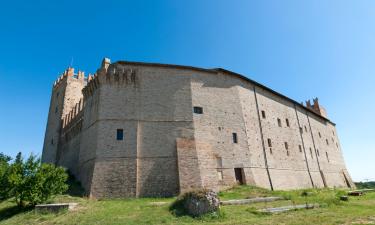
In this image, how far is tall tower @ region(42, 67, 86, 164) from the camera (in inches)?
1155

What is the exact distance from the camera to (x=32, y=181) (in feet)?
47.5

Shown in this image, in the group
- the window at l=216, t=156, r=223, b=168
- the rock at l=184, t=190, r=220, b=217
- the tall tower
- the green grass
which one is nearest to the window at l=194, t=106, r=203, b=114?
the window at l=216, t=156, r=223, b=168

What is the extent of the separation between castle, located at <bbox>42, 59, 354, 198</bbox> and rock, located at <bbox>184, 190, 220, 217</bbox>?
5.76 m

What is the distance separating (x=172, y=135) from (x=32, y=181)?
31.5 ft

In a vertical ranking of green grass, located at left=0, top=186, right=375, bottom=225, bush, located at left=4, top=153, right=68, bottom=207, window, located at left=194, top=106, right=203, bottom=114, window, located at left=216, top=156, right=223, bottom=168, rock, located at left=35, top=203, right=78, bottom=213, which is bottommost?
green grass, located at left=0, top=186, right=375, bottom=225

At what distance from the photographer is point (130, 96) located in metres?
20.2

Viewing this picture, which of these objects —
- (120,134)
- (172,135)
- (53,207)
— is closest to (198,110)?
(172,135)

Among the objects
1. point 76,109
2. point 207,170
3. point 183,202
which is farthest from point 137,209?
point 76,109

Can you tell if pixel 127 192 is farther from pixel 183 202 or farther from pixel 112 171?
pixel 183 202

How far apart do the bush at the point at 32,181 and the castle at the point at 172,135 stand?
2490mm

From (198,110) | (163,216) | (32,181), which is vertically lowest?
(163,216)

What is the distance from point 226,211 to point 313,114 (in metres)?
30.7

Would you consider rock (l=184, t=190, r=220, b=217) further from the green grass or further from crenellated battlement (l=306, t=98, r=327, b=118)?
crenellated battlement (l=306, t=98, r=327, b=118)

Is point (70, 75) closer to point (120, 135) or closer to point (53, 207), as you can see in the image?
point (120, 135)
